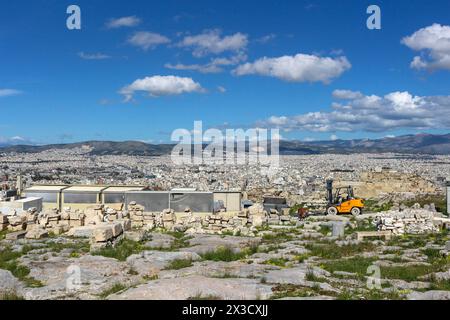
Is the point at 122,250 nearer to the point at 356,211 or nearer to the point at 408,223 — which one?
the point at 408,223

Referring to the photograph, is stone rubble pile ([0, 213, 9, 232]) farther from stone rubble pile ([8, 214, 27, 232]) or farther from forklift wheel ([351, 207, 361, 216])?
forklift wheel ([351, 207, 361, 216])

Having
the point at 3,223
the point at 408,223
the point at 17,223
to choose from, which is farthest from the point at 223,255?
the point at 3,223

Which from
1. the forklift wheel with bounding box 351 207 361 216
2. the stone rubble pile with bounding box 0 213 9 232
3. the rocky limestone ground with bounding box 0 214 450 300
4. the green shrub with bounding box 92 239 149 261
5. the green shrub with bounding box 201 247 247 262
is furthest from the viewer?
the forklift wheel with bounding box 351 207 361 216

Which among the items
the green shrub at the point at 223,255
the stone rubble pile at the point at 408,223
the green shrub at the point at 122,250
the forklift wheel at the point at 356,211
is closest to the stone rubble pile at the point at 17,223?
the green shrub at the point at 122,250

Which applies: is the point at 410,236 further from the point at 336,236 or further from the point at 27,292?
the point at 27,292

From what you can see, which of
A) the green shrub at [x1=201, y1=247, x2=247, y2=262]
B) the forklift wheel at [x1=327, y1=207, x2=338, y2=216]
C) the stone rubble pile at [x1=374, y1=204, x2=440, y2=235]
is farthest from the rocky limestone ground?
the forklift wheel at [x1=327, y1=207, x2=338, y2=216]

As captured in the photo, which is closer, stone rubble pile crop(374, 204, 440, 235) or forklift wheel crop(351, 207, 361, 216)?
stone rubble pile crop(374, 204, 440, 235)

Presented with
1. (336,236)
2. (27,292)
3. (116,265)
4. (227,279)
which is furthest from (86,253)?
(336,236)
